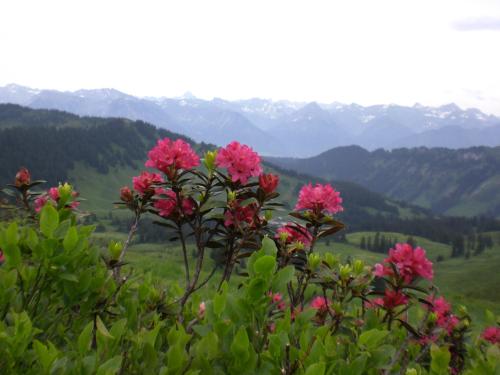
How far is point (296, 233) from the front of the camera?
5.08 m

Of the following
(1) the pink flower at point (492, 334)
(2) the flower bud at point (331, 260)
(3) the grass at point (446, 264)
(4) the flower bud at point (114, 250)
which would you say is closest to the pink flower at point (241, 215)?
(2) the flower bud at point (331, 260)

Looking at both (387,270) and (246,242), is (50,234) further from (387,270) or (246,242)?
(387,270)

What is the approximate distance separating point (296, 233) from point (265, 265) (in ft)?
9.85

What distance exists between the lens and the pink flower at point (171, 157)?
418cm

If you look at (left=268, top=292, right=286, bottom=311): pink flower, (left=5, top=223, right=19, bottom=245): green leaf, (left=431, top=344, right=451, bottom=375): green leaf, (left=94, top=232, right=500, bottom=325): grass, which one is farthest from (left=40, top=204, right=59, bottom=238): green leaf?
(left=94, top=232, right=500, bottom=325): grass

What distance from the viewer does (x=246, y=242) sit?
432 cm

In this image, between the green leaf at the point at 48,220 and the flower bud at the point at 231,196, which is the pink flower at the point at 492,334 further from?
the green leaf at the point at 48,220

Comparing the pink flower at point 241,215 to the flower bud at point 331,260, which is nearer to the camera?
the pink flower at point 241,215

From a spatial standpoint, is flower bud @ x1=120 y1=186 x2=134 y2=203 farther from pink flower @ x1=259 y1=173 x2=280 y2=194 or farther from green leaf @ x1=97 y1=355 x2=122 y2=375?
green leaf @ x1=97 y1=355 x2=122 y2=375

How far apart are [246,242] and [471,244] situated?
20302 centimetres

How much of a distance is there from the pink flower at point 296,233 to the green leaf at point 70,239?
2.67 m

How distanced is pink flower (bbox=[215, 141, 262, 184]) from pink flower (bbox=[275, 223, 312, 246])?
0.98 meters

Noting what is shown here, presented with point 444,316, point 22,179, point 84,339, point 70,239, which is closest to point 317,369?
point 84,339

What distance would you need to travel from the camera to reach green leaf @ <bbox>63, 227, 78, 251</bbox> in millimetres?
2546
